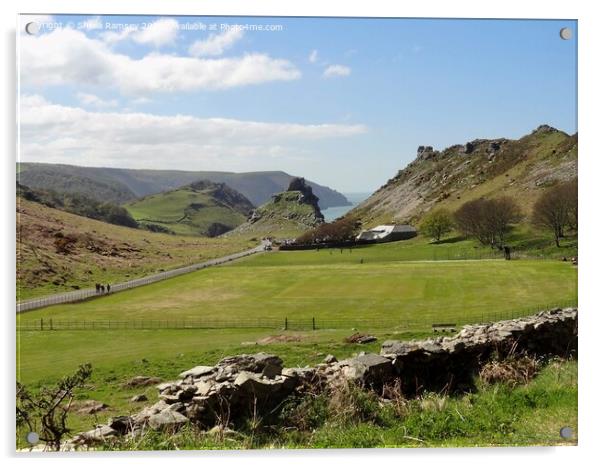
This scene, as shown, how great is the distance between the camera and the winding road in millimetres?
10863

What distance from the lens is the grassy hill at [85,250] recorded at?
1089cm

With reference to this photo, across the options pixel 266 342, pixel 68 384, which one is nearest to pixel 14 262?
pixel 68 384

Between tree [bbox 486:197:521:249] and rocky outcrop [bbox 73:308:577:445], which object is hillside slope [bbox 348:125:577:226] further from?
rocky outcrop [bbox 73:308:577:445]

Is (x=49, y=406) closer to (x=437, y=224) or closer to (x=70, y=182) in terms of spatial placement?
(x=70, y=182)

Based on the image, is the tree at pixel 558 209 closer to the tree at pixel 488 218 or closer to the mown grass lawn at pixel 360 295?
the tree at pixel 488 218

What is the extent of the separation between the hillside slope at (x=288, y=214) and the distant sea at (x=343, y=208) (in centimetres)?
23

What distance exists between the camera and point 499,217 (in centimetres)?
1334

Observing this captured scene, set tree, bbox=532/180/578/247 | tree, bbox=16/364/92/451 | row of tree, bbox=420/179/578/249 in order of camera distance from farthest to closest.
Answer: row of tree, bbox=420/179/578/249, tree, bbox=532/180/578/247, tree, bbox=16/364/92/451

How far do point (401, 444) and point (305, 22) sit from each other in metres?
8.25

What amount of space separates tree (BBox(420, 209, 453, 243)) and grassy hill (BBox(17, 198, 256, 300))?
4.98 m

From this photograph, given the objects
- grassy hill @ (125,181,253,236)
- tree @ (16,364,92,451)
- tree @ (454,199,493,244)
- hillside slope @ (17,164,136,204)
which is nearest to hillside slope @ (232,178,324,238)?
grassy hill @ (125,181,253,236)

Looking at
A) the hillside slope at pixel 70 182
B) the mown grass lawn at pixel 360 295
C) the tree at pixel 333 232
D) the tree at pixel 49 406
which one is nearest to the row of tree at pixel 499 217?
the mown grass lawn at pixel 360 295

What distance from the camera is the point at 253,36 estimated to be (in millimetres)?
10586

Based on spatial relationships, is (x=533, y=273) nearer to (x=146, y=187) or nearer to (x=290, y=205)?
(x=290, y=205)
